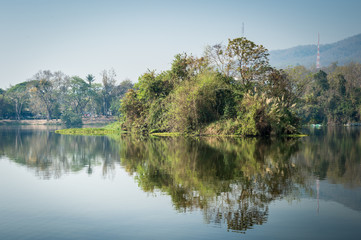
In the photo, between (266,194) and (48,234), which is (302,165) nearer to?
(266,194)

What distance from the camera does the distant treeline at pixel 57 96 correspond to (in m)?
78.9

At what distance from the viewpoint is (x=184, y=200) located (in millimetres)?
7805

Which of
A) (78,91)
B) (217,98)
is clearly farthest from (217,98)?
(78,91)

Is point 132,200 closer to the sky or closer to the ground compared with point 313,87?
closer to the ground

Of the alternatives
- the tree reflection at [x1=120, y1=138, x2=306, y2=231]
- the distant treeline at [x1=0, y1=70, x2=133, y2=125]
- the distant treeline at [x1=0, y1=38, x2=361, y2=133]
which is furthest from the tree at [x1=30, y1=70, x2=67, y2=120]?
the tree reflection at [x1=120, y1=138, x2=306, y2=231]

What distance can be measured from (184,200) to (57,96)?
83.5m

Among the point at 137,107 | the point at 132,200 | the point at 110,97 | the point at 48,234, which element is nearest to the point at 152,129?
the point at 137,107

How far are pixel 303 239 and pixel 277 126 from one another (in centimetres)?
2229

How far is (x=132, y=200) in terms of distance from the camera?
805cm

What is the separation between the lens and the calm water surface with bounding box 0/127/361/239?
19.7 feet

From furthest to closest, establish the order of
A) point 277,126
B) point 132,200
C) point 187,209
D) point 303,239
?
point 277,126, point 132,200, point 187,209, point 303,239

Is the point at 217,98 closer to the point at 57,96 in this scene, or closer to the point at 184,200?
the point at 184,200

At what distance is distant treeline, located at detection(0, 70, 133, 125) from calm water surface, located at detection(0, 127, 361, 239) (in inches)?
2686

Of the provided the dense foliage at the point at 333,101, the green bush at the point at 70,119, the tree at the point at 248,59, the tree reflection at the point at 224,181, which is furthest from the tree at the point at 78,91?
the tree reflection at the point at 224,181
